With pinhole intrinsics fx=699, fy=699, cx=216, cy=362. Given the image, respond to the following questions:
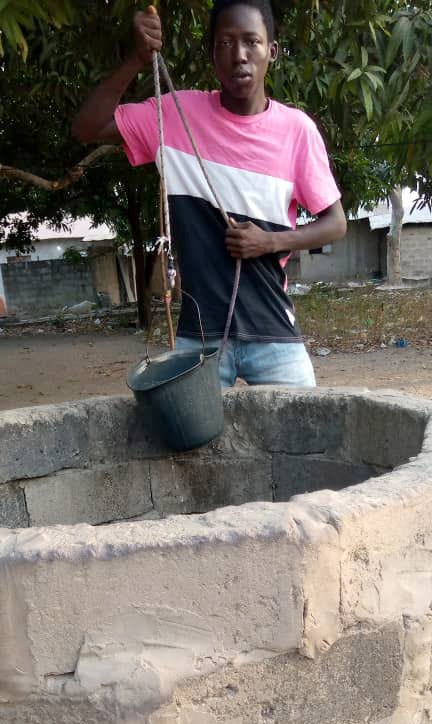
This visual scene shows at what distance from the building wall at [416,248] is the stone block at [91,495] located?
19270 millimetres

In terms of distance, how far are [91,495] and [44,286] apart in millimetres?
15276

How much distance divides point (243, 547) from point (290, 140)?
139 centimetres

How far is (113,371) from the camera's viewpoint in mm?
7500

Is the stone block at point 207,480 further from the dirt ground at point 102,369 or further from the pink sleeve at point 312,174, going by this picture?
the dirt ground at point 102,369

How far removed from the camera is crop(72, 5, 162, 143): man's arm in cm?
214

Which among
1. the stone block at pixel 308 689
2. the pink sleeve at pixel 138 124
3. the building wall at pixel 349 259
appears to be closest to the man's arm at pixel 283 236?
the pink sleeve at pixel 138 124

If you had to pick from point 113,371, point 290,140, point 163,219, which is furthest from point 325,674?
point 113,371

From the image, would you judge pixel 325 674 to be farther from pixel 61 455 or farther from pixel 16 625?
pixel 61 455

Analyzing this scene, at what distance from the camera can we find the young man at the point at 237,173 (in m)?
2.18

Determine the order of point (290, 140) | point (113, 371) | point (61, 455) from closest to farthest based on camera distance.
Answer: point (290, 140)
point (61, 455)
point (113, 371)

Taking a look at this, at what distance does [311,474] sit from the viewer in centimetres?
241

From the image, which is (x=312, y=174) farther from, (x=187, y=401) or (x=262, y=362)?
(x=187, y=401)

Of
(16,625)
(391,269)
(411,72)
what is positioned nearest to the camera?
(16,625)

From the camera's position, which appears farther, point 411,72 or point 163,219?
point 411,72
